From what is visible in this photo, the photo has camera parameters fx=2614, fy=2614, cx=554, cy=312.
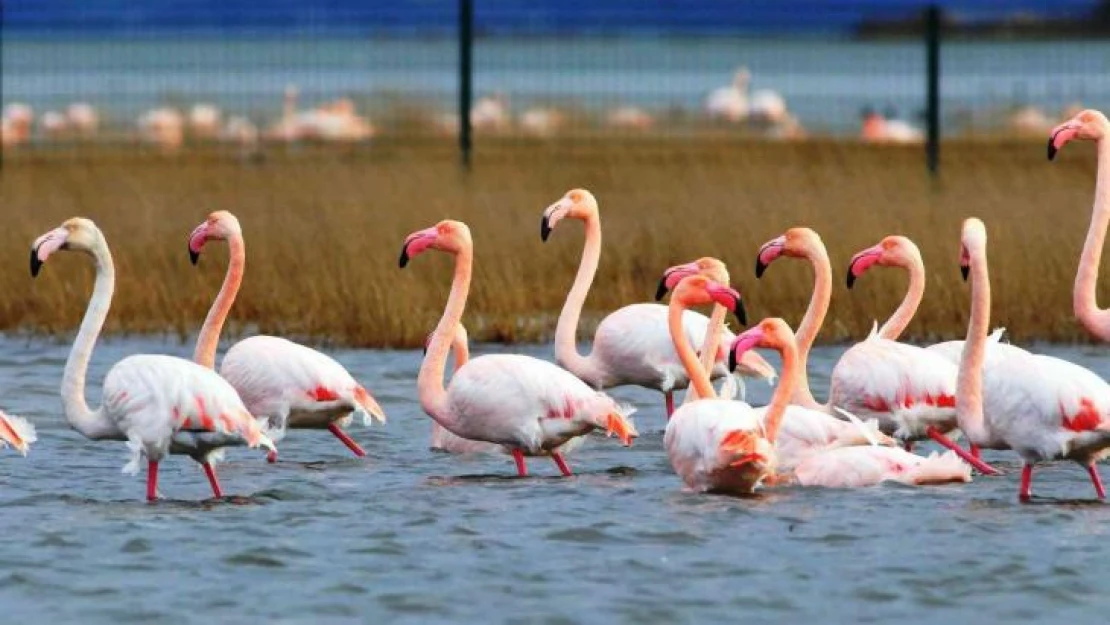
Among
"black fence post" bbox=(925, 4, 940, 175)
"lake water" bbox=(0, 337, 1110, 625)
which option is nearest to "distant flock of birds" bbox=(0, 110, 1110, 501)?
"lake water" bbox=(0, 337, 1110, 625)

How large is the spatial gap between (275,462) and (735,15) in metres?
16.9

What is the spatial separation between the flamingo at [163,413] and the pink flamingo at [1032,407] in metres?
2.53

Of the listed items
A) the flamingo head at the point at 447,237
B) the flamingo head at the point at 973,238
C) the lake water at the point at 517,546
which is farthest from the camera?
the flamingo head at the point at 447,237

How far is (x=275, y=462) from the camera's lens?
10.4 meters

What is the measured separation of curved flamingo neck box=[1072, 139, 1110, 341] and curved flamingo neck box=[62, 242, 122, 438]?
3.88m

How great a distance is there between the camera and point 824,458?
30.8 ft

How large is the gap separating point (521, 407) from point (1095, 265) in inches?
99.1

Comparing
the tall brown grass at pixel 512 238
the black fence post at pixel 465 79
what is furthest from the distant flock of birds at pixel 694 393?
the black fence post at pixel 465 79

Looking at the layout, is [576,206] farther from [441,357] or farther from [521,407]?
[521,407]

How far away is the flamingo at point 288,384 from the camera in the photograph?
10172 millimetres

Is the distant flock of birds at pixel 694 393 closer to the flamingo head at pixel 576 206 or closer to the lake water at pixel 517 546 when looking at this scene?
the flamingo head at pixel 576 206

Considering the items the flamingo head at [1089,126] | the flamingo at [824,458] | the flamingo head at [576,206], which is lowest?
the flamingo at [824,458]

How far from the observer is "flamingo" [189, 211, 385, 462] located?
33.4 ft

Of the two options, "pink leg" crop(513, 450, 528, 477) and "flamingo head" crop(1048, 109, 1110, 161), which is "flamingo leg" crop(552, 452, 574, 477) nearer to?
"pink leg" crop(513, 450, 528, 477)
